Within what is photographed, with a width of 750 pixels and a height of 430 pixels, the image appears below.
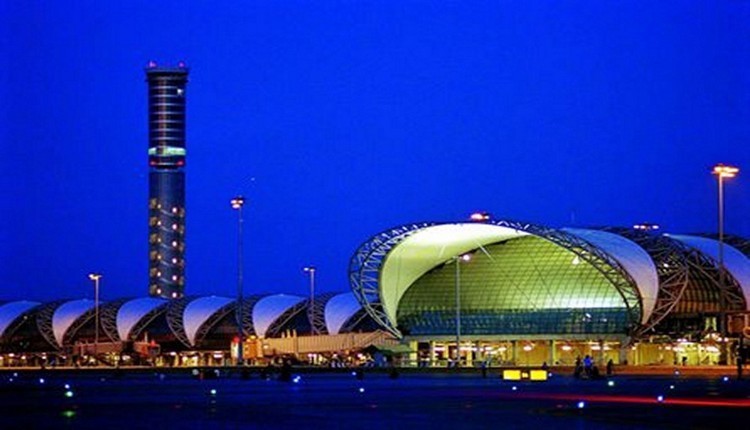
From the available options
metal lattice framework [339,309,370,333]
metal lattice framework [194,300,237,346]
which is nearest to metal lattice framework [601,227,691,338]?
metal lattice framework [339,309,370,333]

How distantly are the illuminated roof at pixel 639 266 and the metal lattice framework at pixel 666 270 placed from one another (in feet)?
1.33

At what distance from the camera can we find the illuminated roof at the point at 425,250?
150 meters

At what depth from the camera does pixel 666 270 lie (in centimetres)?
14325

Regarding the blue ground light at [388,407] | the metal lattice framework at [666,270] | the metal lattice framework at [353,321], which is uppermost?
the metal lattice framework at [666,270]

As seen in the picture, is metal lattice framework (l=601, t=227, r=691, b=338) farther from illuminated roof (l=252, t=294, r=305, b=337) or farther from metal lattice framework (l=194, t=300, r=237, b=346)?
metal lattice framework (l=194, t=300, r=237, b=346)

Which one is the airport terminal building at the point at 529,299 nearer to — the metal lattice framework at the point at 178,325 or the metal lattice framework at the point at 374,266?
the metal lattice framework at the point at 374,266

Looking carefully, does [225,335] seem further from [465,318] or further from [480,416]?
[480,416]

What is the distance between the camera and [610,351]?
151m

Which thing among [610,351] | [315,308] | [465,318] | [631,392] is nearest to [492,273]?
[465,318]

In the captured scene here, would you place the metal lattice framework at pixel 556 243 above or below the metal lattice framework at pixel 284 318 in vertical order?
above

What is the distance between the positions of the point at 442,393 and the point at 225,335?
133 meters

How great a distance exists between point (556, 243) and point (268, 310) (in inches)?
2024

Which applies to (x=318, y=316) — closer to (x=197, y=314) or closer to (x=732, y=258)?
(x=197, y=314)

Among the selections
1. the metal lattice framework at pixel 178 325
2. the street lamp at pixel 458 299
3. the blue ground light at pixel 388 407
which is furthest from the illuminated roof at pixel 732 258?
the blue ground light at pixel 388 407
